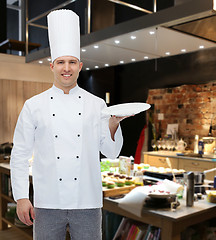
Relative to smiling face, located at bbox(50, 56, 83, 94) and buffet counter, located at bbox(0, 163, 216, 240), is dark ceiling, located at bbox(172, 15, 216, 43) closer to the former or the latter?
buffet counter, located at bbox(0, 163, 216, 240)

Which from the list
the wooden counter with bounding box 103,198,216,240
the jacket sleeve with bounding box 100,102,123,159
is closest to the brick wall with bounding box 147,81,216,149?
the wooden counter with bounding box 103,198,216,240

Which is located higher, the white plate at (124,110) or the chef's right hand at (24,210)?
the white plate at (124,110)

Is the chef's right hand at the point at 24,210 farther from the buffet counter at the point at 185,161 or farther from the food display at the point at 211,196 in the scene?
the buffet counter at the point at 185,161

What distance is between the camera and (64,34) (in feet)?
4.89

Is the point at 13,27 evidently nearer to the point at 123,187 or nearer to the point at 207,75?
the point at 207,75

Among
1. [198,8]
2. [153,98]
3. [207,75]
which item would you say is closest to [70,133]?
[198,8]

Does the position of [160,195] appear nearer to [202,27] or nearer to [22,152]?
[22,152]

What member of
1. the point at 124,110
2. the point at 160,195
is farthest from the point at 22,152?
the point at 160,195

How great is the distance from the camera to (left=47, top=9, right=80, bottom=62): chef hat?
1.43 meters

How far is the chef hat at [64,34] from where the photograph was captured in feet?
4.70

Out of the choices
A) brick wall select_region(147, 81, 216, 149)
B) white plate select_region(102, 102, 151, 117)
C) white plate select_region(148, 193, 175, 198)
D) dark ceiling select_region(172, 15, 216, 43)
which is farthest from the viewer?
brick wall select_region(147, 81, 216, 149)

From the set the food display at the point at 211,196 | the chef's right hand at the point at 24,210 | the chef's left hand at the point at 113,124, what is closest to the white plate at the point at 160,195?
the food display at the point at 211,196

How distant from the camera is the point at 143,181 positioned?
2.77m

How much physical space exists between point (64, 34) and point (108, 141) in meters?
0.54
